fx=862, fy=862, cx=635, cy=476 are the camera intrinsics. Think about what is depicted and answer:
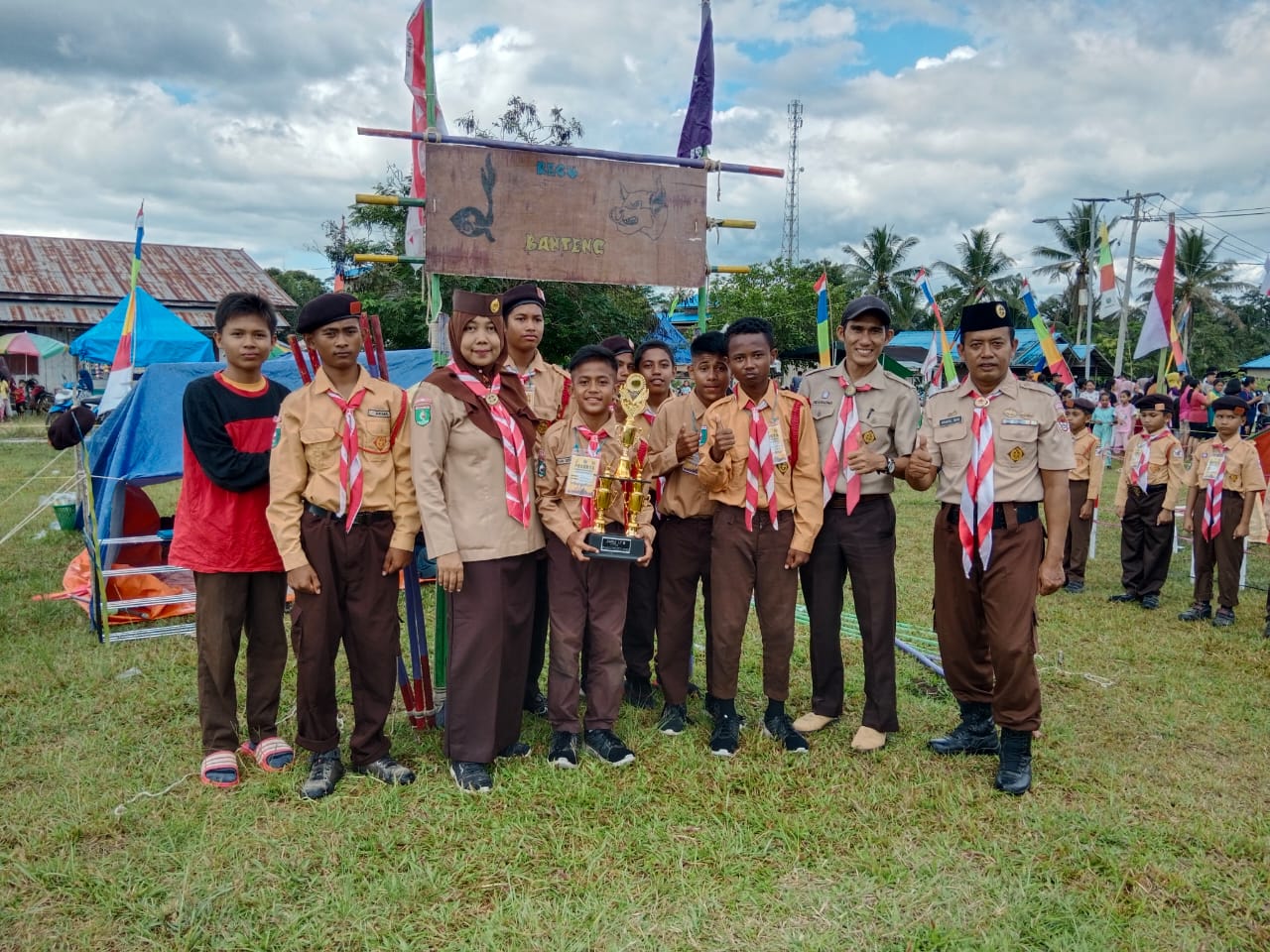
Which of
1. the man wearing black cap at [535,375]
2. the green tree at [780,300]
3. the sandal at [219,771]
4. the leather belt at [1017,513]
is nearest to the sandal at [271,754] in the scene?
the sandal at [219,771]

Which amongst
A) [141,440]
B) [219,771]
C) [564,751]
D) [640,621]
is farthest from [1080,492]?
[141,440]

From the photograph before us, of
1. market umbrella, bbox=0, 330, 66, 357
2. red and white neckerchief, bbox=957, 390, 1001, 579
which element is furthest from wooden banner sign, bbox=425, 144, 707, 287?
market umbrella, bbox=0, 330, 66, 357

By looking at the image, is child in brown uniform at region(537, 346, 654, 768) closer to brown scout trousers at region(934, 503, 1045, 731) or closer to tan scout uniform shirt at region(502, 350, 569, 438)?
tan scout uniform shirt at region(502, 350, 569, 438)

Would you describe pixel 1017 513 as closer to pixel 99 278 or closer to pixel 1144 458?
pixel 1144 458

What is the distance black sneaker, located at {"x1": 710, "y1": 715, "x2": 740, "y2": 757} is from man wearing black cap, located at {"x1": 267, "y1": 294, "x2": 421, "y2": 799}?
147 cm

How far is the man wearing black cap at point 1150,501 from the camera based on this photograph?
778 centimetres

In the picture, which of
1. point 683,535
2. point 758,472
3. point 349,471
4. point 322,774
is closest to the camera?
point 349,471

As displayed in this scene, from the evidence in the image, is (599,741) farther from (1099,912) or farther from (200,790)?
(1099,912)

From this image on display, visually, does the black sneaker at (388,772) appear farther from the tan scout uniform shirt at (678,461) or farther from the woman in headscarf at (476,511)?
the tan scout uniform shirt at (678,461)

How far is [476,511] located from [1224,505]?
6.75m

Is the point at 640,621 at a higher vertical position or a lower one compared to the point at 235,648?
lower

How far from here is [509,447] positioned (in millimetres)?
3896

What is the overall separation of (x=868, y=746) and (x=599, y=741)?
135cm

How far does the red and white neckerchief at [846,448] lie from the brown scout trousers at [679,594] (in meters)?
0.67
